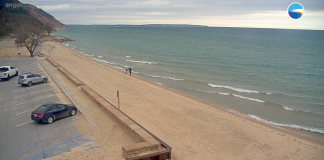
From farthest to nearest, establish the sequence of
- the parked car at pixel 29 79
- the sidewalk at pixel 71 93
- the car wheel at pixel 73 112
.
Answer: the parked car at pixel 29 79 < the sidewalk at pixel 71 93 < the car wheel at pixel 73 112

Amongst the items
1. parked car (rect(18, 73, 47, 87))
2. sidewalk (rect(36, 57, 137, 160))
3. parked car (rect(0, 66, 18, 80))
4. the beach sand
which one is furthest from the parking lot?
parked car (rect(0, 66, 18, 80))

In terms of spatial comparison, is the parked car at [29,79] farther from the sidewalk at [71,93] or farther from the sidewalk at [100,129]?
the sidewalk at [100,129]

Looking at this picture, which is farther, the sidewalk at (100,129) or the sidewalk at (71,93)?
the sidewalk at (71,93)

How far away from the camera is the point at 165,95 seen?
26.3m

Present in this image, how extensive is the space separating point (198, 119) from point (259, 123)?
15.9ft

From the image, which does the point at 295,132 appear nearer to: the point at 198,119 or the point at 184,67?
the point at 198,119

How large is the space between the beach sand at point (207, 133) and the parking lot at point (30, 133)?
5.25 ft

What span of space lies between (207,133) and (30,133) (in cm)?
1028

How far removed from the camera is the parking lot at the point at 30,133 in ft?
38.3

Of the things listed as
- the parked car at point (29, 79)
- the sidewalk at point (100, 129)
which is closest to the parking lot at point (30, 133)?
the sidewalk at point (100, 129)

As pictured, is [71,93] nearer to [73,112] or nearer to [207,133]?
[73,112]

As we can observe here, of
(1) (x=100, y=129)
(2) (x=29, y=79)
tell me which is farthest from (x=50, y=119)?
(2) (x=29, y=79)

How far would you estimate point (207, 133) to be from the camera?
16484 millimetres

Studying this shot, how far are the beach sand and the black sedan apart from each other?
181 inches
